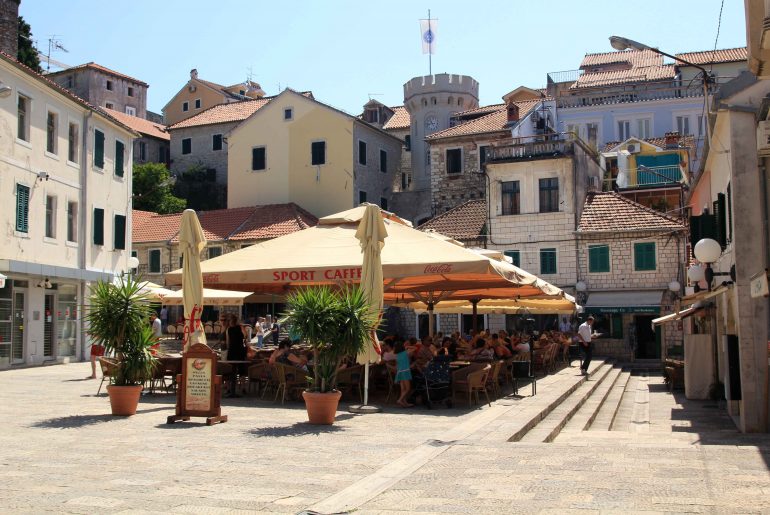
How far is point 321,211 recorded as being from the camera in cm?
4900

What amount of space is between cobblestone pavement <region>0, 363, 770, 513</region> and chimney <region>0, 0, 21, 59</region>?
67.0 feet

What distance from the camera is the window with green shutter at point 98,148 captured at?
29.3 meters

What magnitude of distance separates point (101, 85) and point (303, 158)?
33764mm

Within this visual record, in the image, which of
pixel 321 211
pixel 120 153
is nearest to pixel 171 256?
pixel 321 211

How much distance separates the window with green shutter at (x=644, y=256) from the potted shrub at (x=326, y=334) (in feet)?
86.7

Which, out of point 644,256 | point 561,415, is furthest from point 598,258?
point 561,415

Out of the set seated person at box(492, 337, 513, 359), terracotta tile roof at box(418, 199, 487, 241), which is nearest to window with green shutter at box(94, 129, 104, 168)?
terracotta tile roof at box(418, 199, 487, 241)

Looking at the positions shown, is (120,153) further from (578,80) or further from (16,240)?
(578,80)

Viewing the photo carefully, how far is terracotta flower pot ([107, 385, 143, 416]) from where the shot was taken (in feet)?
39.5

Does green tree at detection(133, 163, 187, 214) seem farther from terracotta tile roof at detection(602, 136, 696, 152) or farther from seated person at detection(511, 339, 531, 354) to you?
seated person at detection(511, 339, 531, 354)

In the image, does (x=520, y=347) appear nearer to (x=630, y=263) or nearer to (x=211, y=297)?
(x=211, y=297)

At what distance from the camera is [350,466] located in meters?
8.36

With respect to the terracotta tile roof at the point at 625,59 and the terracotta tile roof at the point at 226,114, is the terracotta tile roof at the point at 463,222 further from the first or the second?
the terracotta tile roof at the point at 625,59

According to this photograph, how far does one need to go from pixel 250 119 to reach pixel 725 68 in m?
30.5
